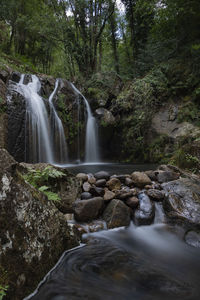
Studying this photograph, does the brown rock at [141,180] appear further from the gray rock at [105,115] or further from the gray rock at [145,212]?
the gray rock at [105,115]

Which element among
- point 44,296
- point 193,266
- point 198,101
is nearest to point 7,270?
point 44,296

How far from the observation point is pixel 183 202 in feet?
10.8

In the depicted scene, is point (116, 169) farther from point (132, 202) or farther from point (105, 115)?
point (105, 115)

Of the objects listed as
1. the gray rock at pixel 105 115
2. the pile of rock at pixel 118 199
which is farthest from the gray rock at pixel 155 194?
the gray rock at pixel 105 115

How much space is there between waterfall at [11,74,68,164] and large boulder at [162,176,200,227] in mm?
6269

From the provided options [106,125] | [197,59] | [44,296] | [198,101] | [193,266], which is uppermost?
[197,59]

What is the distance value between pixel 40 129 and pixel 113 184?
19.1 feet

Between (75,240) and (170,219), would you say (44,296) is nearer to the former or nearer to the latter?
(75,240)

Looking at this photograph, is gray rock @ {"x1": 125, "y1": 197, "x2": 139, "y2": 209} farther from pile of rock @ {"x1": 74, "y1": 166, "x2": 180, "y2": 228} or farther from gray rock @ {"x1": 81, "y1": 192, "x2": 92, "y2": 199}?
gray rock @ {"x1": 81, "y1": 192, "x2": 92, "y2": 199}

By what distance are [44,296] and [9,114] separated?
23.6 ft

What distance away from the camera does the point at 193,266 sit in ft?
7.10

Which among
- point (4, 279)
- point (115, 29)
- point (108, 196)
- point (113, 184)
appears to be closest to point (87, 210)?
point (108, 196)

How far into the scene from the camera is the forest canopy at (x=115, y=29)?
10055mm

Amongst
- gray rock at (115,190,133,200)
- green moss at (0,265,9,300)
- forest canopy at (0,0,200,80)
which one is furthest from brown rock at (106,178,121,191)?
forest canopy at (0,0,200,80)
